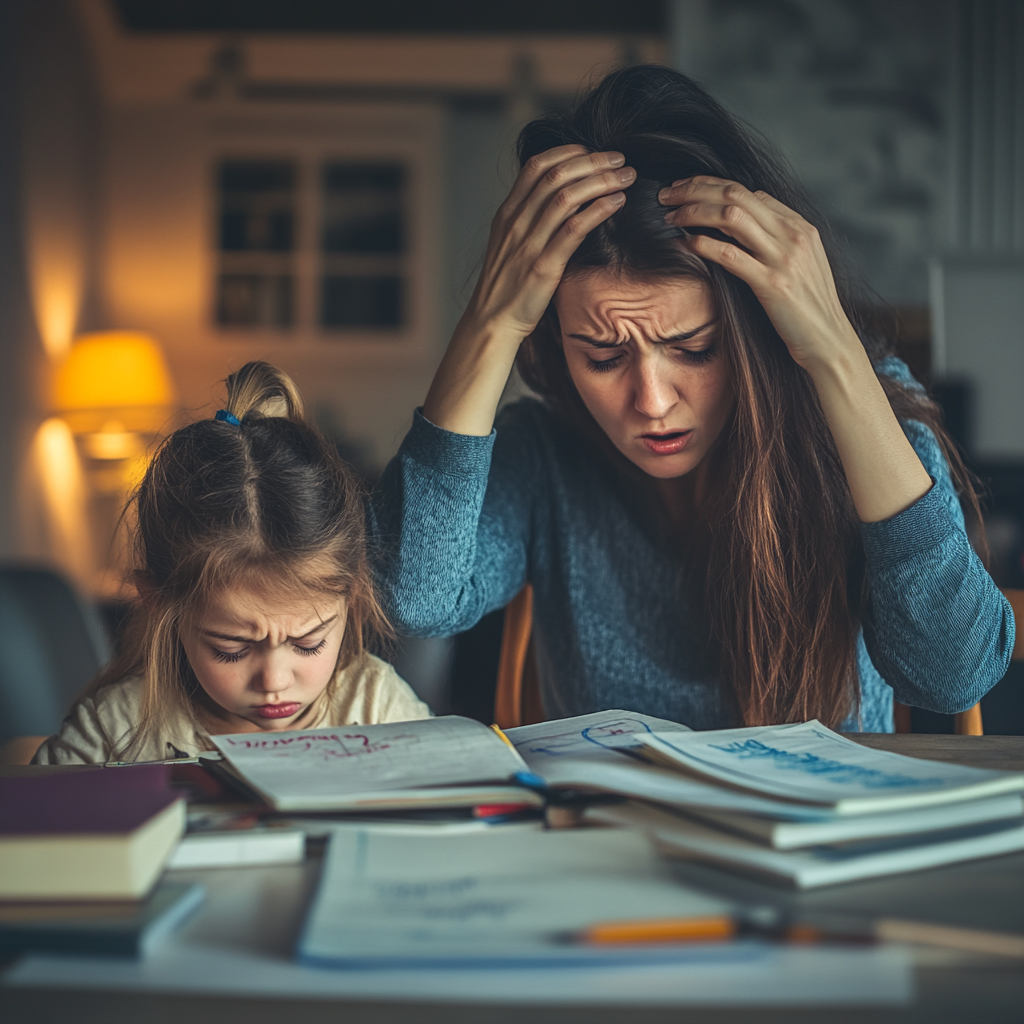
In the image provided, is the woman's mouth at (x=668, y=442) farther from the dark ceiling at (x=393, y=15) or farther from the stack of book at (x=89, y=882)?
the dark ceiling at (x=393, y=15)

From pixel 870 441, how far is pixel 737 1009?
0.56 metres

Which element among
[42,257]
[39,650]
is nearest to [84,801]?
[39,650]

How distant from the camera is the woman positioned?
2.69 ft

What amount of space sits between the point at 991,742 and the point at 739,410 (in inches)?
13.4

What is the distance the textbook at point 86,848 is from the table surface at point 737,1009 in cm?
4

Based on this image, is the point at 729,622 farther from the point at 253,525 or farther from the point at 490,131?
the point at 490,131

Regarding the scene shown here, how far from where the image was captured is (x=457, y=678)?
1.30 meters

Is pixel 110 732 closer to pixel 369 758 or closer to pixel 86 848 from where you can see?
pixel 369 758

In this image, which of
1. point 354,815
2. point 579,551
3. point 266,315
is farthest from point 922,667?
point 266,315

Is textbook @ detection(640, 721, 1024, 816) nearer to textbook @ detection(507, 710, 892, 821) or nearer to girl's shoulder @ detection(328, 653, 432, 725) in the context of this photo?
textbook @ detection(507, 710, 892, 821)

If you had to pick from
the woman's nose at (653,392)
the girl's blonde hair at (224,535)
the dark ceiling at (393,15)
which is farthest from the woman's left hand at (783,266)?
the dark ceiling at (393,15)

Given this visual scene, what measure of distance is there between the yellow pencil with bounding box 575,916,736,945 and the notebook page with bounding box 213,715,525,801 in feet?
0.53

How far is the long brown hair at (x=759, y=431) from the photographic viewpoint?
885mm

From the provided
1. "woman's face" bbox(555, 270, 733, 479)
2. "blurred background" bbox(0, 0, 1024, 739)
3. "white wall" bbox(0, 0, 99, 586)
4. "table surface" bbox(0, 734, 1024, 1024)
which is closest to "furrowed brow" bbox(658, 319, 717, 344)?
"woman's face" bbox(555, 270, 733, 479)
